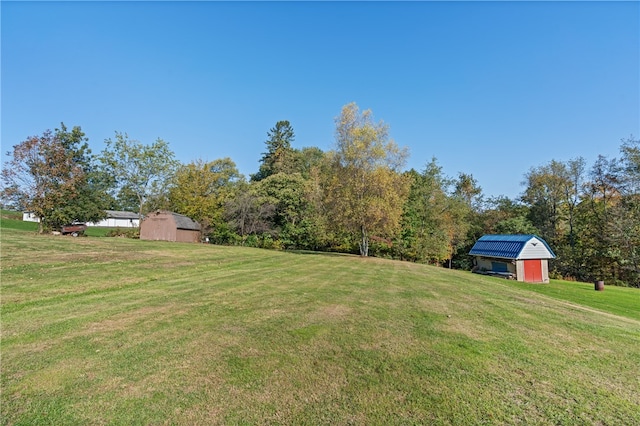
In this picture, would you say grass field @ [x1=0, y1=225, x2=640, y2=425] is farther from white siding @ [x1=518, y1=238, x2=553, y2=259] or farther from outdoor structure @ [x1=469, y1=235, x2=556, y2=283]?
white siding @ [x1=518, y1=238, x2=553, y2=259]

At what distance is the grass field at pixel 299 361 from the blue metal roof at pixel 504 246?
19157 millimetres

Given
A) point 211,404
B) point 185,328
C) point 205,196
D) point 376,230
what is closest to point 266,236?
point 205,196

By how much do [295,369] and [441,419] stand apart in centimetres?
166

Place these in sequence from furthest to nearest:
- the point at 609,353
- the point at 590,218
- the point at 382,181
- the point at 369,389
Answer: the point at 590,218, the point at 382,181, the point at 609,353, the point at 369,389

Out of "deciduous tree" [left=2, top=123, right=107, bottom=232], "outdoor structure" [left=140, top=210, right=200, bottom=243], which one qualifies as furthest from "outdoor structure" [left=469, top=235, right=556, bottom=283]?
"deciduous tree" [left=2, top=123, right=107, bottom=232]

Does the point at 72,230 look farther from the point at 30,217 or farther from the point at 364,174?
the point at 364,174

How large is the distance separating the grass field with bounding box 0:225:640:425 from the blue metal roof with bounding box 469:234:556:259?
62.9 ft

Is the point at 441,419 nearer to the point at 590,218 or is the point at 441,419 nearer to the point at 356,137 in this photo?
the point at 356,137

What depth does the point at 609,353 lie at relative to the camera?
185 inches

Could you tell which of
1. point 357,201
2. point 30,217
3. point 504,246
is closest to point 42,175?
point 30,217

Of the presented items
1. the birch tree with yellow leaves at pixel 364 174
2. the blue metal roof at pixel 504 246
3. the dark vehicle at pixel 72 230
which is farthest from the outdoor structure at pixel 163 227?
the blue metal roof at pixel 504 246

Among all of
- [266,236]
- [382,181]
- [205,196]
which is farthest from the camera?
[205,196]

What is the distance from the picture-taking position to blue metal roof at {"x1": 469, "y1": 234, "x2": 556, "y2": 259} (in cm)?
2389

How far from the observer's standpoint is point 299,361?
3854 mm
